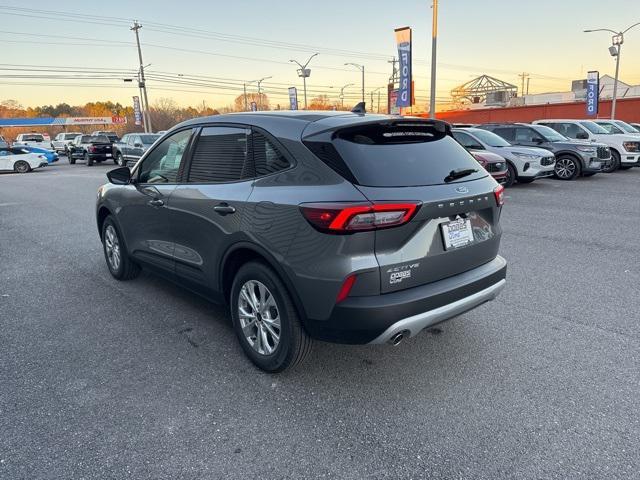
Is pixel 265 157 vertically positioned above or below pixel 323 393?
above

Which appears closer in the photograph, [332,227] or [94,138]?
[332,227]

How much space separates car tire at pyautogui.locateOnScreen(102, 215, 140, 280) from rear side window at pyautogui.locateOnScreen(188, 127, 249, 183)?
6.08 ft

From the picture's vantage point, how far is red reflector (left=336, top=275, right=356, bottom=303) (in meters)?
2.66

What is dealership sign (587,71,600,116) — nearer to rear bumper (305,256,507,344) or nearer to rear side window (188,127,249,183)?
rear side window (188,127,249,183)

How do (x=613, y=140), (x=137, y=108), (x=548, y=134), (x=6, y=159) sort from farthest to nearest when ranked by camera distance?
(x=137, y=108) < (x=6, y=159) < (x=613, y=140) < (x=548, y=134)

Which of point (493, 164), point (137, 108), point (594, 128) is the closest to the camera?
point (493, 164)

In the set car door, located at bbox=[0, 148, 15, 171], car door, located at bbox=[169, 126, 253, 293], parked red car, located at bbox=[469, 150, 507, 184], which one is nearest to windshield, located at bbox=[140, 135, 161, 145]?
car door, located at bbox=[0, 148, 15, 171]

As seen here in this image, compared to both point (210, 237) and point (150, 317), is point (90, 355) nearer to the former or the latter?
point (150, 317)

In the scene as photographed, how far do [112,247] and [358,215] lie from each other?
12.7 ft

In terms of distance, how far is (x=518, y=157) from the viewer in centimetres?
1282

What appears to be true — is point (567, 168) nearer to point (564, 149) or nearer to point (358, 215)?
point (564, 149)

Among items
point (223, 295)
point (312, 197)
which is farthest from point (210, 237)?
point (312, 197)

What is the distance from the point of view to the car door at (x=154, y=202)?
13.5 ft

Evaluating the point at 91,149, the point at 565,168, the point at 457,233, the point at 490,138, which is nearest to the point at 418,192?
the point at 457,233
